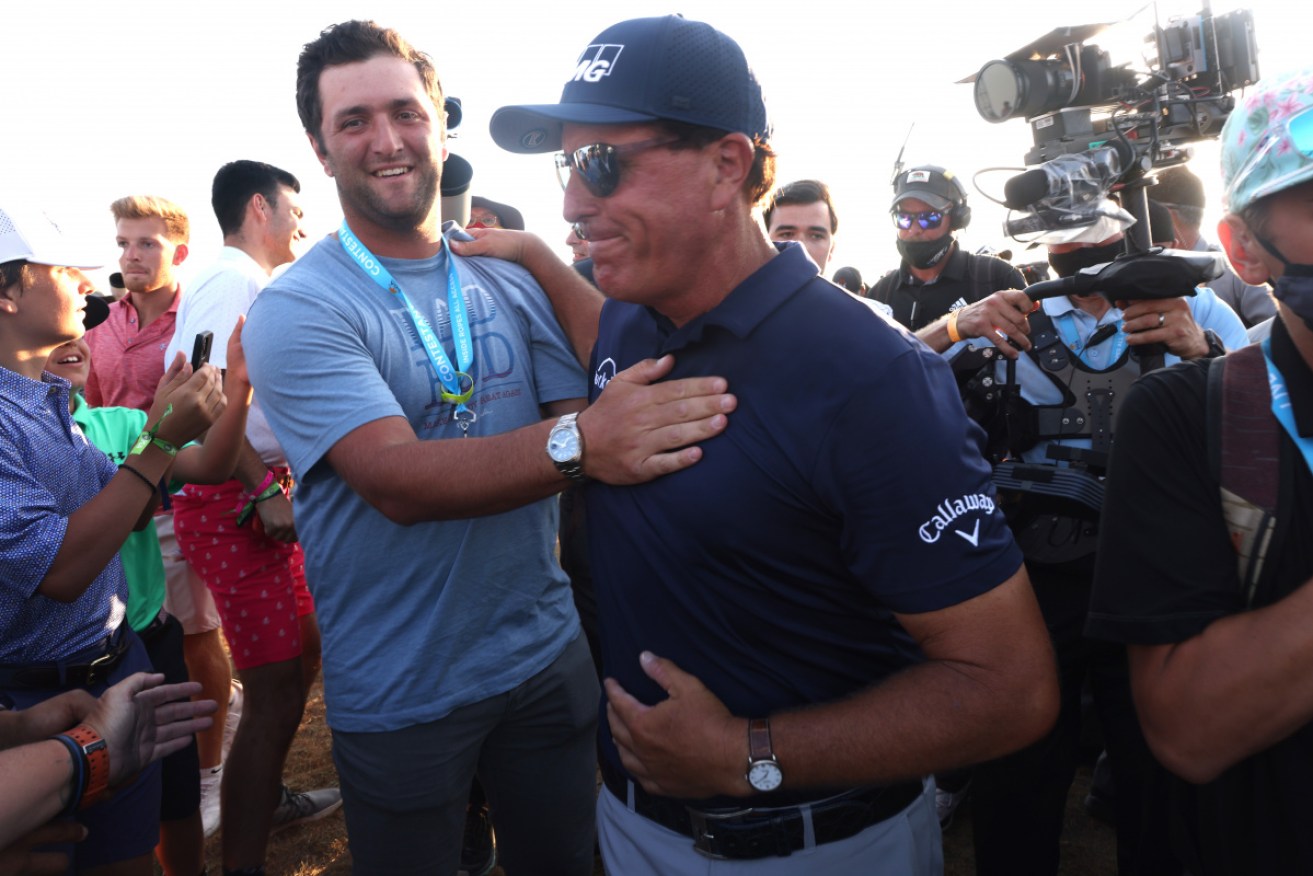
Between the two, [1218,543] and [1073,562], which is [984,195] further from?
[1218,543]

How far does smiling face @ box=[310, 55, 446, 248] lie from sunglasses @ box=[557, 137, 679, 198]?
32.0 inches

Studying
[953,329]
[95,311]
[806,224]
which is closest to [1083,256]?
[953,329]

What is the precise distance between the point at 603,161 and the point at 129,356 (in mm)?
4283

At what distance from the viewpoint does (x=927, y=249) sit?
5086 mm

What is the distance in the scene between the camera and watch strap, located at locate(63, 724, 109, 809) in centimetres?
207

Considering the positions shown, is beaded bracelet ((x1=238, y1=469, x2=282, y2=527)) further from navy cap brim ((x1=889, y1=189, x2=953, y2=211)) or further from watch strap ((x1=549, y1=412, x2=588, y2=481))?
navy cap brim ((x1=889, y1=189, x2=953, y2=211))

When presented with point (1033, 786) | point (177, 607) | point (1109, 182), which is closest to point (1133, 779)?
point (1033, 786)

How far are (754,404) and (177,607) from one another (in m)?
4.02

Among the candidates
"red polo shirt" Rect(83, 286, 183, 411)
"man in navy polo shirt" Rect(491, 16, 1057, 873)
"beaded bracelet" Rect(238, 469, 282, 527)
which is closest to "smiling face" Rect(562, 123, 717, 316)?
"man in navy polo shirt" Rect(491, 16, 1057, 873)

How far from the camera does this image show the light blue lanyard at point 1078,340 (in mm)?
3275

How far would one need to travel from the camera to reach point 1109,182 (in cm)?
265

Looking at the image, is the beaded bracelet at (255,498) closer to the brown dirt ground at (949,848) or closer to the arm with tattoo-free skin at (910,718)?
the brown dirt ground at (949,848)

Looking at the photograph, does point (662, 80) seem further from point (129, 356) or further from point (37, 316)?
point (129, 356)

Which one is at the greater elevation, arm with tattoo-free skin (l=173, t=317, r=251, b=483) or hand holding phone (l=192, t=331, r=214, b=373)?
hand holding phone (l=192, t=331, r=214, b=373)
